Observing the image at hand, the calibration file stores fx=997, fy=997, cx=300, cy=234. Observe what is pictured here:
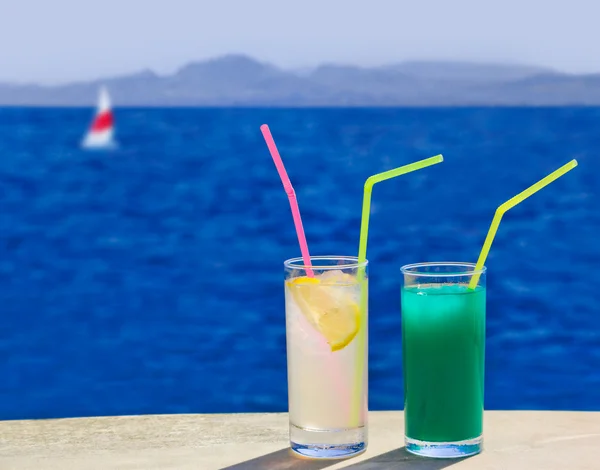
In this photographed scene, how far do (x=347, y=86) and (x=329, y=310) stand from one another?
34239mm

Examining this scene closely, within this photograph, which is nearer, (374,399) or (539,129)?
(374,399)

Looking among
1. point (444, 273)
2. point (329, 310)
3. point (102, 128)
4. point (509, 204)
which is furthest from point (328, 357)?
point (102, 128)

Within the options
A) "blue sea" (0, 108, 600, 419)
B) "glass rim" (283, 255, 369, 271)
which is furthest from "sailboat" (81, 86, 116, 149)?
"glass rim" (283, 255, 369, 271)

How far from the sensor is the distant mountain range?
1385 inches

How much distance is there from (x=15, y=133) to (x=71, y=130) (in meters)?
1.87

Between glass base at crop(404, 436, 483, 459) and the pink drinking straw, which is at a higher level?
the pink drinking straw

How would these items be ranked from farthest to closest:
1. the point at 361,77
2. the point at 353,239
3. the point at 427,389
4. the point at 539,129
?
the point at 361,77 < the point at 539,129 < the point at 353,239 < the point at 427,389

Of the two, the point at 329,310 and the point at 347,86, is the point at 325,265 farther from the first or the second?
the point at 347,86

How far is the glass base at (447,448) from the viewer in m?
1.12

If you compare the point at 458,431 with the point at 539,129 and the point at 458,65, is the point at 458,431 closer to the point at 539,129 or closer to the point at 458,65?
the point at 539,129

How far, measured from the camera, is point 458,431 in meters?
1.12

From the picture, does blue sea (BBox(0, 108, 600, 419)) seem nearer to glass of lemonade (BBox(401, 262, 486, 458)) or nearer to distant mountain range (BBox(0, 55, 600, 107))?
distant mountain range (BBox(0, 55, 600, 107))

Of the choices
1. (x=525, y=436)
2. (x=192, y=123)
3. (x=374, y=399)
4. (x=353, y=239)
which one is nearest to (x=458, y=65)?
(x=192, y=123)

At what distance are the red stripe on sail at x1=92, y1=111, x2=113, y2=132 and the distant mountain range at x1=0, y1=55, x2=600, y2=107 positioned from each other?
71.0 inches
